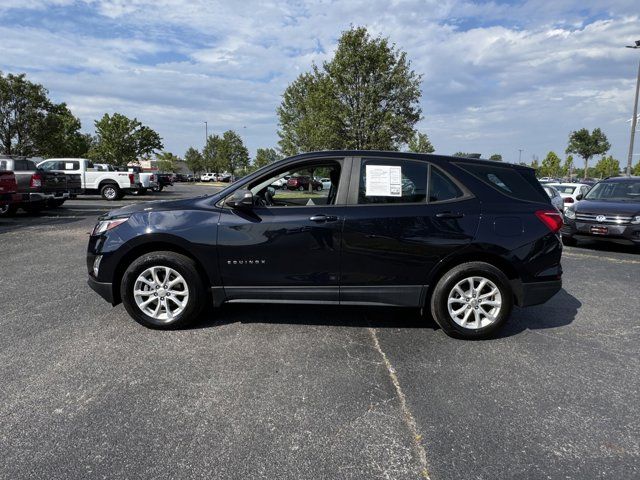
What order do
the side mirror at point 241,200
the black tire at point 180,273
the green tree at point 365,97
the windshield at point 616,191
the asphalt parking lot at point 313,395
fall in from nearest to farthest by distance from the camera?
the asphalt parking lot at point 313,395, the side mirror at point 241,200, the black tire at point 180,273, the windshield at point 616,191, the green tree at point 365,97

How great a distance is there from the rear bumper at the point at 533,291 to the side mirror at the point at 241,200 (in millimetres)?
2634

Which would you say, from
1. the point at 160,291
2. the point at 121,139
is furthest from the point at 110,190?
the point at 121,139

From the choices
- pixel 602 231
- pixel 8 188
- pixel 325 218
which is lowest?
pixel 602 231

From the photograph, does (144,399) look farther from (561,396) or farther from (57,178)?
(57,178)

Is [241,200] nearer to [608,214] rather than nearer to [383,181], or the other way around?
[383,181]

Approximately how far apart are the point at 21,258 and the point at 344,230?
248 inches

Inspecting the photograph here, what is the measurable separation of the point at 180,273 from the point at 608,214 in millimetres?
8931

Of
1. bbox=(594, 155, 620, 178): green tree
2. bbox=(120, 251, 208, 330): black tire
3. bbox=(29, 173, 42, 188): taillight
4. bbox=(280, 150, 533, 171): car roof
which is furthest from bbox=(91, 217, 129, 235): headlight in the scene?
bbox=(594, 155, 620, 178): green tree

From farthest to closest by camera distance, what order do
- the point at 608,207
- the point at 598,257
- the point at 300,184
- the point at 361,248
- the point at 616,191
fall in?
the point at 616,191 → the point at 608,207 → the point at 598,257 → the point at 300,184 → the point at 361,248

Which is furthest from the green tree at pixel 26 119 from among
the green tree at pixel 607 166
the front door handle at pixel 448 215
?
the green tree at pixel 607 166

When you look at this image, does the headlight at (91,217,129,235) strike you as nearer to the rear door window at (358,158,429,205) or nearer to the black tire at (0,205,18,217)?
the rear door window at (358,158,429,205)

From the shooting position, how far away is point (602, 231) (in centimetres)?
909

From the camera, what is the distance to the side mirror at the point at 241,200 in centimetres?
400

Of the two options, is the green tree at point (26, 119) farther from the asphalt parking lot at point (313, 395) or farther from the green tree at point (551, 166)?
the green tree at point (551, 166)
